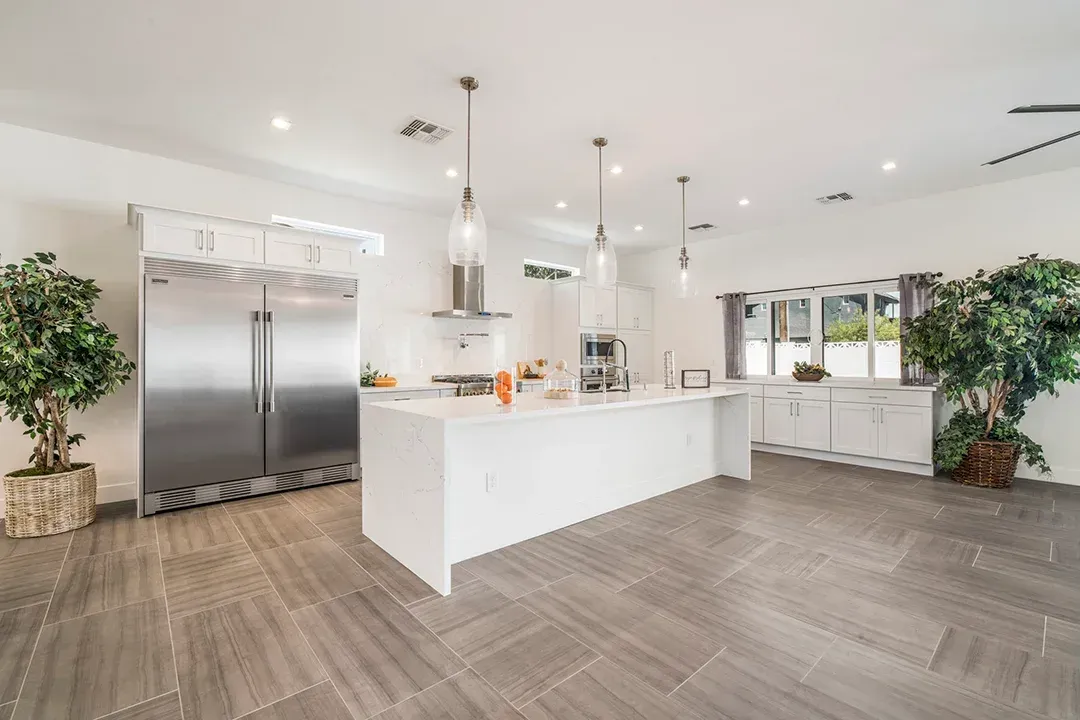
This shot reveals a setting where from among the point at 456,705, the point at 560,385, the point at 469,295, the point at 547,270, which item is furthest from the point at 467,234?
the point at 547,270

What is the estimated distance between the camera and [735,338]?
6.62 m

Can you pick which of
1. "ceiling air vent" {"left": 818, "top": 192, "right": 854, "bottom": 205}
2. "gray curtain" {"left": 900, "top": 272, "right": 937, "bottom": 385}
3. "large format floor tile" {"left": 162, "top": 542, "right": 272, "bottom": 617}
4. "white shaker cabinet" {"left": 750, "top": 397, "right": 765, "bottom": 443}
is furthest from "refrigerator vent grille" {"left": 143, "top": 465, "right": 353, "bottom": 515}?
"gray curtain" {"left": 900, "top": 272, "right": 937, "bottom": 385}

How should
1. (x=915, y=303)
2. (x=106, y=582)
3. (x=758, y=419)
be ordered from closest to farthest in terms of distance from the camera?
(x=106, y=582)
(x=915, y=303)
(x=758, y=419)

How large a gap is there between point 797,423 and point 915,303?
1.75m

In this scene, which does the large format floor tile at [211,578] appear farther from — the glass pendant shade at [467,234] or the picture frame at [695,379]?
the picture frame at [695,379]

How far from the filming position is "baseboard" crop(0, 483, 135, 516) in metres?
4.04

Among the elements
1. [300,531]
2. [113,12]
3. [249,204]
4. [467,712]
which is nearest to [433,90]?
[113,12]

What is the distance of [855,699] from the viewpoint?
1.71 m

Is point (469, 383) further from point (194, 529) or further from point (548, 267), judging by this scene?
point (194, 529)

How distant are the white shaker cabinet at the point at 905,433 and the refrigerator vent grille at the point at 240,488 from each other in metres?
5.44

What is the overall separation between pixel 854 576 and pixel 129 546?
14.0 ft

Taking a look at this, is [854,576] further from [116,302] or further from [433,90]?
[116,302]

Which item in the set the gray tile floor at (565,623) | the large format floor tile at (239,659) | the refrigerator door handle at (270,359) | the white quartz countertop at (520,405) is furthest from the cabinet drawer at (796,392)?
the large format floor tile at (239,659)

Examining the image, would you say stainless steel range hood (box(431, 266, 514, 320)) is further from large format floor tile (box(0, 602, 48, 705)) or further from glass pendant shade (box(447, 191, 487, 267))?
large format floor tile (box(0, 602, 48, 705))
